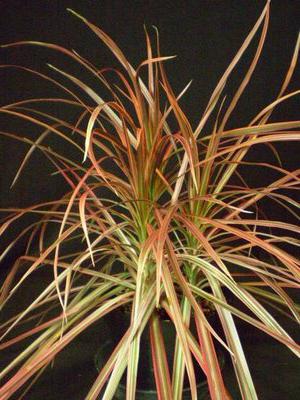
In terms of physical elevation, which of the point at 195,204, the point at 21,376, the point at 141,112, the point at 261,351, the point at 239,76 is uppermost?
the point at 239,76

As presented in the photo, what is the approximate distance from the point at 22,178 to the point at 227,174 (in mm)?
793

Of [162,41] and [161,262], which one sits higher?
[162,41]

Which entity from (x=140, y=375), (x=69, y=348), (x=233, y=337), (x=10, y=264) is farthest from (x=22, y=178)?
(x=233, y=337)

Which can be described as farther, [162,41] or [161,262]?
[162,41]

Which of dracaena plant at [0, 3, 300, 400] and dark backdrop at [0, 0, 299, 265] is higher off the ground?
dark backdrop at [0, 0, 299, 265]

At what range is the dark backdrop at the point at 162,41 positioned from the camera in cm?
164

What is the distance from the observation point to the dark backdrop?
164cm

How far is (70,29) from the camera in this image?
165 centimetres

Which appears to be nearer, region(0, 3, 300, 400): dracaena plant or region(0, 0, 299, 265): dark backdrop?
region(0, 3, 300, 400): dracaena plant

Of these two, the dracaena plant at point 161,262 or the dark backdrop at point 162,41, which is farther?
the dark backdrop at point 162,41

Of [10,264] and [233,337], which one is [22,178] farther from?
[233,337]

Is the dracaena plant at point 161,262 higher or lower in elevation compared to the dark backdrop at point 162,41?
lower

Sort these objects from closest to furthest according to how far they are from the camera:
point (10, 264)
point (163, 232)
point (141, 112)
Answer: point (163, 232)
point (141, 112)
point (10, 264)

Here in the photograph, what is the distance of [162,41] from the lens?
1.67 meters
